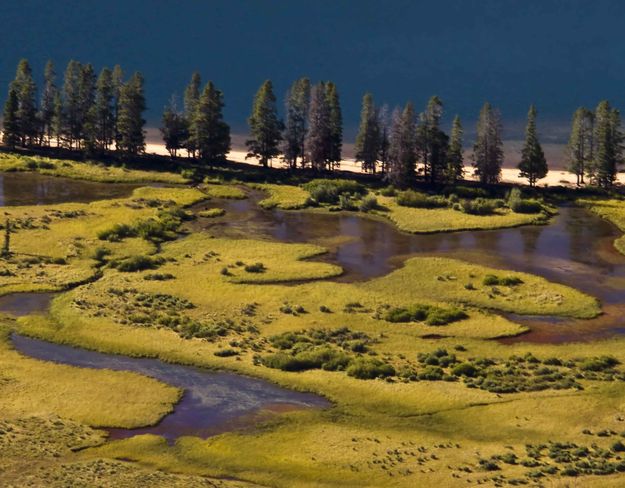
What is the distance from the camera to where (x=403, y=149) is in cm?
13512

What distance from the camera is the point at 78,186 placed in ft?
440

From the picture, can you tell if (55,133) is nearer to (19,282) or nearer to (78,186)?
(78,186)

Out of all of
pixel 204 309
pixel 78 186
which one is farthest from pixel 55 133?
pixel 204 309

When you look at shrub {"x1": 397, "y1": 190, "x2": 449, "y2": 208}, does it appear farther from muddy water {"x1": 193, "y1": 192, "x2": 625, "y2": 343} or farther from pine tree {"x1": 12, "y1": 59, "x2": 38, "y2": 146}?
pine tree {"x1": 12, "y1": 59, "x2": 38, "y2": 146}

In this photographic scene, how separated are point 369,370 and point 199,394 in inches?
461

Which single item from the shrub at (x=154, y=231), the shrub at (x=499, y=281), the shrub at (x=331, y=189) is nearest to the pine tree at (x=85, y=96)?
the shrub at (x=331, y=189)

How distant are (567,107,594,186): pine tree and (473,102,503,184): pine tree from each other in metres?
11.3

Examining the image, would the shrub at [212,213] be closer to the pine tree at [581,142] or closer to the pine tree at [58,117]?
the pine tree at [58,117]

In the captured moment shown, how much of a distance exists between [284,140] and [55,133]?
40.0 metres

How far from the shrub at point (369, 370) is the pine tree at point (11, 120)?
10144cm

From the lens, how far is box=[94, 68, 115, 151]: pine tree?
150875 millimetres

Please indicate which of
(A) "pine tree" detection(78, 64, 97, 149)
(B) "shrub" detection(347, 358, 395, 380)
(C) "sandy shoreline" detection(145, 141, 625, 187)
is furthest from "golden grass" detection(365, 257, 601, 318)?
(A) "pine tree" detection(78, 64, 97, 149)

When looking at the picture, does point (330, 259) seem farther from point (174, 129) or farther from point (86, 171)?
point (174, 129)

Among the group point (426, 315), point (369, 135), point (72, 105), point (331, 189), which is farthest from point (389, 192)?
point (72, 105)
